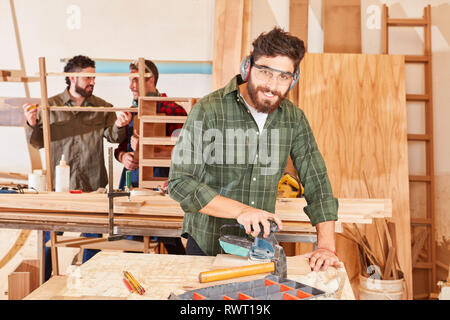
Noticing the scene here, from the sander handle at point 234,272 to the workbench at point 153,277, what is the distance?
1 cm

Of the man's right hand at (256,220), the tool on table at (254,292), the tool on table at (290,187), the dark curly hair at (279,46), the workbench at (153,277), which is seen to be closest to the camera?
the tool on table at (254,292)

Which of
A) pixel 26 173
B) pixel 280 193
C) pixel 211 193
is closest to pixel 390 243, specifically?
pixel 280 193

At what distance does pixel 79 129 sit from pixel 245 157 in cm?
271

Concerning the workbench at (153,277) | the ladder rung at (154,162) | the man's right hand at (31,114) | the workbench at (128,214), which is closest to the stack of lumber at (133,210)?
the workbench at (128,214)

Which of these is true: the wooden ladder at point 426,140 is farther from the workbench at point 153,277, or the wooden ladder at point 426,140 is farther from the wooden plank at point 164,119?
the workbench at point 153,277

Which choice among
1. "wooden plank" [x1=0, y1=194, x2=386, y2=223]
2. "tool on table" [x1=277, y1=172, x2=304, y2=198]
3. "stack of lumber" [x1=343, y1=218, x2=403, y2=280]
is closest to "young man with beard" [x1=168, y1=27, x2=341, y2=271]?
"wooden plank" [x1=0, y1=194, x2=386, y2=223]

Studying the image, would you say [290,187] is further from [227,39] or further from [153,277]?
[153,277]

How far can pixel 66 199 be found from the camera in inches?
131

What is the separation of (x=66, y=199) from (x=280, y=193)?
1.54 metres

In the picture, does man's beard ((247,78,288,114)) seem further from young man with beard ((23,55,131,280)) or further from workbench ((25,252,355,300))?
young man with beard ((23,55,131,280))

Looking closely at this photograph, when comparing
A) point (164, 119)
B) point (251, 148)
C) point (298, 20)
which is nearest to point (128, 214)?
point (164, 119)

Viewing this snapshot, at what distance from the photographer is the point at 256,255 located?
170 centimetres

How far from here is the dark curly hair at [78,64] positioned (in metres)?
4.43
